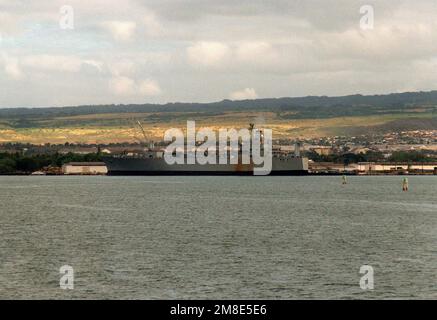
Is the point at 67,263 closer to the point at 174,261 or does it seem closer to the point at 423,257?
the point at 174,261

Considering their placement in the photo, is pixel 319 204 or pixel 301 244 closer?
pixel 301 244

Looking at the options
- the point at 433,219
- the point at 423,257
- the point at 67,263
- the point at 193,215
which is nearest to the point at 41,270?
the point at 67,263

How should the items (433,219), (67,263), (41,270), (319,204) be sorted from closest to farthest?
(41,270) < (67,263) < (433,219) < (319,204)

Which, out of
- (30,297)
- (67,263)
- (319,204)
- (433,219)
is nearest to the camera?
(30,297)

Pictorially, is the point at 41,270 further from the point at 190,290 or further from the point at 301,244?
the point at 301,244

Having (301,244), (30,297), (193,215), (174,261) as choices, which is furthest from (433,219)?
(30,297)

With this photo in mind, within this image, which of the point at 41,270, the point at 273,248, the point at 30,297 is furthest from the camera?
the point at 273,248
